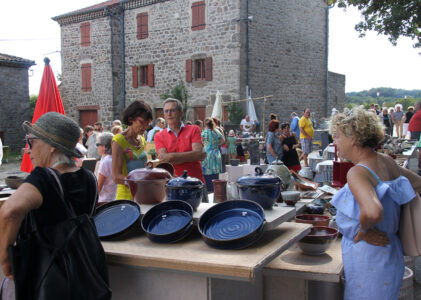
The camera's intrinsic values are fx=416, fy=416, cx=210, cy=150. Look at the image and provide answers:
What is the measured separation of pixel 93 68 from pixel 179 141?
1943 cm

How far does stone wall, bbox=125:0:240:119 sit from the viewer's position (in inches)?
687

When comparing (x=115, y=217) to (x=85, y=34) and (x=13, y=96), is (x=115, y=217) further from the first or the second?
(x=13, y=96)

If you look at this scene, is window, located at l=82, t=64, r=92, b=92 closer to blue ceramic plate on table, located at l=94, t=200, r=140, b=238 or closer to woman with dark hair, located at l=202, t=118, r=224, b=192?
woman with dark hair, located at l=202, t=118, r=224, b=192

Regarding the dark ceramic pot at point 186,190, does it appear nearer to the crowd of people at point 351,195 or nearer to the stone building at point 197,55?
the crowd of people at point 351,195

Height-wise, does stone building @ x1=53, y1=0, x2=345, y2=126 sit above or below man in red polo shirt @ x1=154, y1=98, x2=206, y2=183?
above

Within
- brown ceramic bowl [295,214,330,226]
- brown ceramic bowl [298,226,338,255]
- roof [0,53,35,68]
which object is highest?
roof [0,53,35,68]

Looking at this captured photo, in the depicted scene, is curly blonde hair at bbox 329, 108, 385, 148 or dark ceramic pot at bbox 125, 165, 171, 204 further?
dark ceramic pot at bbox 125, 165, 171, 204

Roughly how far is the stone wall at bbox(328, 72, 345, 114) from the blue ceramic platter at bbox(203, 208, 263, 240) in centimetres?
2064

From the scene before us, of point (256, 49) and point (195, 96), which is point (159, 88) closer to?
point (195, 96)

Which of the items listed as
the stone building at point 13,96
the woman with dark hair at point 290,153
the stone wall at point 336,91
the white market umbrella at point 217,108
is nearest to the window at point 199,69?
the white market umbrella at point 217,108

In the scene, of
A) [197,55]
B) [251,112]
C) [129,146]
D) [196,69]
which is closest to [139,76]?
[196,69]

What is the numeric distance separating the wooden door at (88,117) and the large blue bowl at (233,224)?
20.8 m

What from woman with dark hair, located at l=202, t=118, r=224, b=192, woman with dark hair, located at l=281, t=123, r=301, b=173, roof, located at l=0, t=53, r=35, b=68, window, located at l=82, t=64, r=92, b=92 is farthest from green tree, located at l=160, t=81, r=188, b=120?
woman with dark hair, located at l=281, t=123, r=301, b=173

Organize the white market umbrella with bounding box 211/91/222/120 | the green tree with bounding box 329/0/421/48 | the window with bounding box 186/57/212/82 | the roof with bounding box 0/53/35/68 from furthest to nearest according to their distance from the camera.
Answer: the roof with bounding box 0/53/35/68
the window with bounding box 186/57/212/82
the white market umbrella with bounding box 211/91/222/120
the green tree with bounding box 329/0/421/48
